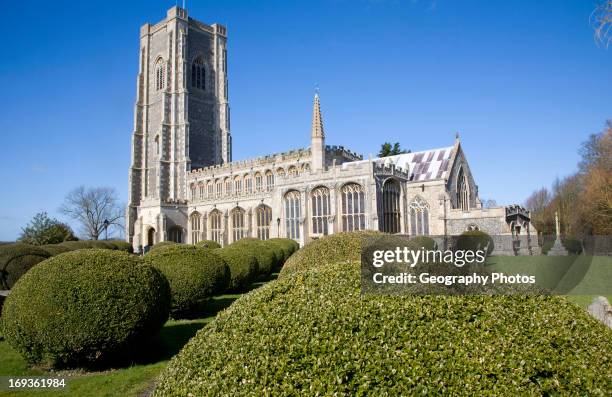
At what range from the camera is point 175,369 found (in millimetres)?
3254

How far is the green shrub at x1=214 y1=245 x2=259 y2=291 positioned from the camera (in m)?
15.7

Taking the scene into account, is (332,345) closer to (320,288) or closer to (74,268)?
(320,288)

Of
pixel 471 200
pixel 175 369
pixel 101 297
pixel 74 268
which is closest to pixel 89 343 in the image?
pixel 101 297

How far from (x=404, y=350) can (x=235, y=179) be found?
4404cm

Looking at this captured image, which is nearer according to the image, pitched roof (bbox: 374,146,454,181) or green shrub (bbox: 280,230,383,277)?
green shrub (bbox: 280,230,383,277)

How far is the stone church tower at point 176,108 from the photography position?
4940 cm

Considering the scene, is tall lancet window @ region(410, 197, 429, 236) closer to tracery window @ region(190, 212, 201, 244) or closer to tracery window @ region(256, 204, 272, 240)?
tracery window @ region(256, 204, 272, 240)

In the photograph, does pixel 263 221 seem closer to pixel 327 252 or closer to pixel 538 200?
pixel 327 252

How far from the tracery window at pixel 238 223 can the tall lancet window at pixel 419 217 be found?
54.9 ft

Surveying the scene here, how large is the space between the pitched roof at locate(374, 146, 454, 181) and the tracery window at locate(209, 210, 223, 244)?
18410 mm

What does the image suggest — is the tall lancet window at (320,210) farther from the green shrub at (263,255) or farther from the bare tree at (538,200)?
the bare tree at (538,200)

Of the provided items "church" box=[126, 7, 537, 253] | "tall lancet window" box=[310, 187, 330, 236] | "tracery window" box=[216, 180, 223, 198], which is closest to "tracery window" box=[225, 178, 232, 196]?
"church" box=[126, 7, 537, 253]

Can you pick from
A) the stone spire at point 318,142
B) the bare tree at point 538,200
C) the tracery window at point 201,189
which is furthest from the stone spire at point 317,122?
the bare tree at point 538,200

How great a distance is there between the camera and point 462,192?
1337 inches
